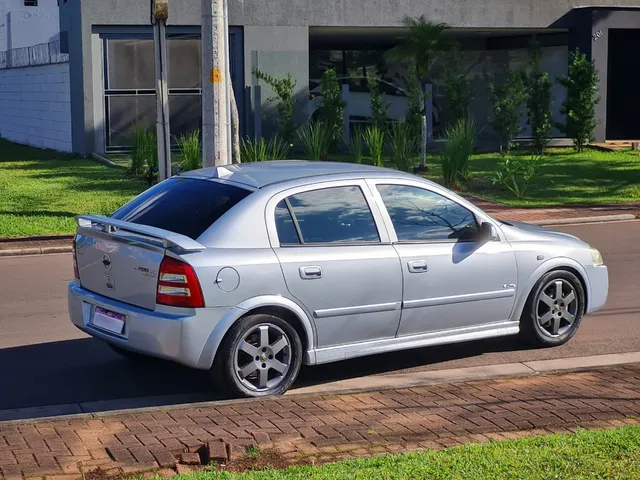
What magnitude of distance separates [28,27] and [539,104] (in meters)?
25.7

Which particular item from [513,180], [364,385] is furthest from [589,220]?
[364,385]

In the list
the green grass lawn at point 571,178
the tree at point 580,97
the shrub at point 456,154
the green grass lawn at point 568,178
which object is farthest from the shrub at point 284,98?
the tree at point 580,97

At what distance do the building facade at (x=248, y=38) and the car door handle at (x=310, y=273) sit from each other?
19840mm

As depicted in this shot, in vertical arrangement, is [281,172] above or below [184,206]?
above

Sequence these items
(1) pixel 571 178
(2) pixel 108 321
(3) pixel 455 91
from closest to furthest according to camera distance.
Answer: (2) pixel 108 321
(1) pixel 571 178
(3) pixel 455 91

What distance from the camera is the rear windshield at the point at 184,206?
7516 mm

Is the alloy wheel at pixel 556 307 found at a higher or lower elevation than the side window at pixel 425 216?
lower

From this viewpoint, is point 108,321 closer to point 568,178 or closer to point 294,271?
point 294,271

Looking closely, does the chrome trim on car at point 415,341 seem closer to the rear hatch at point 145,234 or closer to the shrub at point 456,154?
the rear hatch at point 145,234

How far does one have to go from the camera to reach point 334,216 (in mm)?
7797

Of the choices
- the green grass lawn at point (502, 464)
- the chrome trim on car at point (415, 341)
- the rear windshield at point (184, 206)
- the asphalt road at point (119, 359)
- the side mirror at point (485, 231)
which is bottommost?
the asphalt road at point (119, 359)

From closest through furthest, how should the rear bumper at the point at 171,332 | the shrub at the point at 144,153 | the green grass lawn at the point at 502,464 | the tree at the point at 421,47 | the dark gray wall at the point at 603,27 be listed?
the green grass lawn at the point at 502,464 → the rear bumper at the point at 171,332 → the shrub at the point at 144,153 → the tree at the point at 421,47 → the dark gray wall at the point at 603,27

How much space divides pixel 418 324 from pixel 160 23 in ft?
29.1

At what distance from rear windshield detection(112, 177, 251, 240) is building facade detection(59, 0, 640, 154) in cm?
1890
